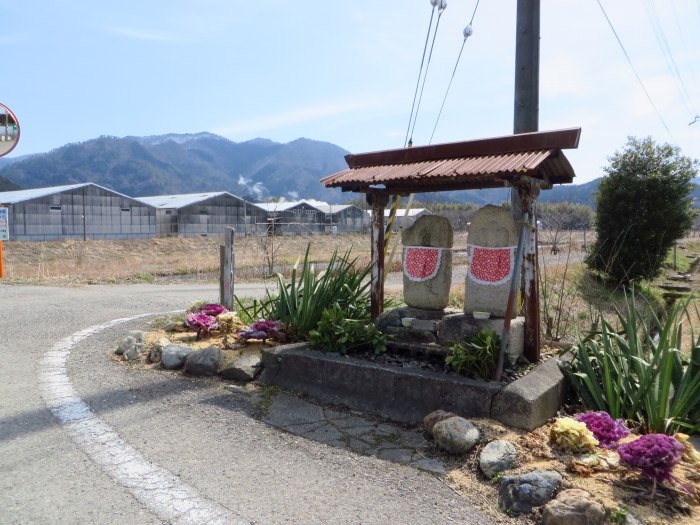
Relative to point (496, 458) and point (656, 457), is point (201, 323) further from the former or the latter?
point (656, 457)

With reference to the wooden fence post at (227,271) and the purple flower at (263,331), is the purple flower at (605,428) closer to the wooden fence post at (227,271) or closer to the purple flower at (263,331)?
the purple flower at (263,331)

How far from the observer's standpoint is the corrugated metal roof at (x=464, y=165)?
4539 mm

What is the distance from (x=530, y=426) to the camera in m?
3.84

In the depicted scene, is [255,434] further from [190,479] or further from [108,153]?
[108,153]

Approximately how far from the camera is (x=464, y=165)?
492 cm

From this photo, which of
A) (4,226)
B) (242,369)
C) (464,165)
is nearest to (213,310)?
(242,369)

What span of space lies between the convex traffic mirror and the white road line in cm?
375

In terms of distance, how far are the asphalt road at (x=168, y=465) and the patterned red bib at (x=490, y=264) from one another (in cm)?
220

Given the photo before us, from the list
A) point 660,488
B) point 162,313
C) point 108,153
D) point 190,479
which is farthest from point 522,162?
point 108,153

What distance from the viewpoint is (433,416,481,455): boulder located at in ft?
11.9

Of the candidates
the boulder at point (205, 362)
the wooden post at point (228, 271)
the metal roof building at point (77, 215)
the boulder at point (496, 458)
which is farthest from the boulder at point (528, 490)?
the metal roof building at point (77, 215)

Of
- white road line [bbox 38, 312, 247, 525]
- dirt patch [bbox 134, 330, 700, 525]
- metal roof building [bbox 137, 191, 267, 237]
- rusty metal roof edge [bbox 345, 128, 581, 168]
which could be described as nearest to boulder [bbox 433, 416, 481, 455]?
dirt patch [bbox 134, 330, 700, 525]

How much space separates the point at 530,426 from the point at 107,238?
37.0 metres

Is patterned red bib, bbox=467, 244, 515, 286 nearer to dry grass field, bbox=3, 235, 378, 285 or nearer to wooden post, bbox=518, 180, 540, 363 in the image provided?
wooden post, bbox=518, 180, 540, 363
